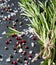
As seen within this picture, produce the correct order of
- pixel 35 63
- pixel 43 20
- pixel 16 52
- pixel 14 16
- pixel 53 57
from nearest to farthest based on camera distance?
1. pixel 53 57
2. pixel 43 20
3. pixel 35 63
4. pixel 16 52
5. pixel 14 16

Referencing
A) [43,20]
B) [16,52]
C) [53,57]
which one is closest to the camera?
[53,57]

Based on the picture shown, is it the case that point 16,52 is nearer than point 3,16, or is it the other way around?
point 16,52

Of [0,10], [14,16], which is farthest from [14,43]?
[0,10]

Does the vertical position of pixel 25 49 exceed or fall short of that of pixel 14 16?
it falls short

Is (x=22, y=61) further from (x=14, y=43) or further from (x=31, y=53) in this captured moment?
(x=14, y=43)

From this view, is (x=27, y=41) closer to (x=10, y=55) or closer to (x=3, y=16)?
(x=10, y=55)

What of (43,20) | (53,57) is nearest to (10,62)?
(43,20)

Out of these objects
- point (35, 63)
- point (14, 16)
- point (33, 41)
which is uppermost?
point (14, 16)
